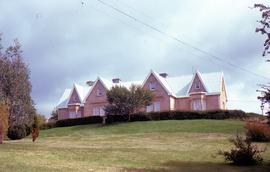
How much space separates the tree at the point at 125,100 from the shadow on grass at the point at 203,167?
3863cm

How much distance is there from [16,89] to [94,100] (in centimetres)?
4187

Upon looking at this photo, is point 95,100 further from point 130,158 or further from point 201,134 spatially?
point 130,158

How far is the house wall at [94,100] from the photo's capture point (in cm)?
7850

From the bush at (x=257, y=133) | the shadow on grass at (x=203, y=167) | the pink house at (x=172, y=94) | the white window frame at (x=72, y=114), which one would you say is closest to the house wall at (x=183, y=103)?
the pink house at (x=172, y=94)

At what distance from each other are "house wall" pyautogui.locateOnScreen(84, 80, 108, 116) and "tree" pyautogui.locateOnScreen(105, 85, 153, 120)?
49.0 feet

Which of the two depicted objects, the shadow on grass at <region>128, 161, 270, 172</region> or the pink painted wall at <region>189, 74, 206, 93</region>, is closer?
the shadow on grass at <region>128, 161, 270, 172</region>

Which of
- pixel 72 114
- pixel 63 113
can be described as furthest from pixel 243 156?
pixel 63 113

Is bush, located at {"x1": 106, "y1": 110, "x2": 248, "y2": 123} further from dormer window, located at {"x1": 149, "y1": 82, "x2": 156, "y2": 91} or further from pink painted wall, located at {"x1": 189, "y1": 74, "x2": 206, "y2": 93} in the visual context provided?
dormer window, located at {"x1": 149, "y1": 82, "x2": 156, "y2": 91}

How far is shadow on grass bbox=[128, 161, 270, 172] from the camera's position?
69.7ft

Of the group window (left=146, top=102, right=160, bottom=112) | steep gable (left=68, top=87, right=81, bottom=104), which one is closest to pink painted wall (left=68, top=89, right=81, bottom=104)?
steep gable (left=68, top=87, right=81, bottom=104)

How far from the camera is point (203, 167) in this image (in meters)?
22.2

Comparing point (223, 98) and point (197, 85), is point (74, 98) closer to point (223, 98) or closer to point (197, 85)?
point (197, 85)

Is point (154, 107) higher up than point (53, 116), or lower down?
higher up

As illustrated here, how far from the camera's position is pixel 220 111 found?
59.9 meters
